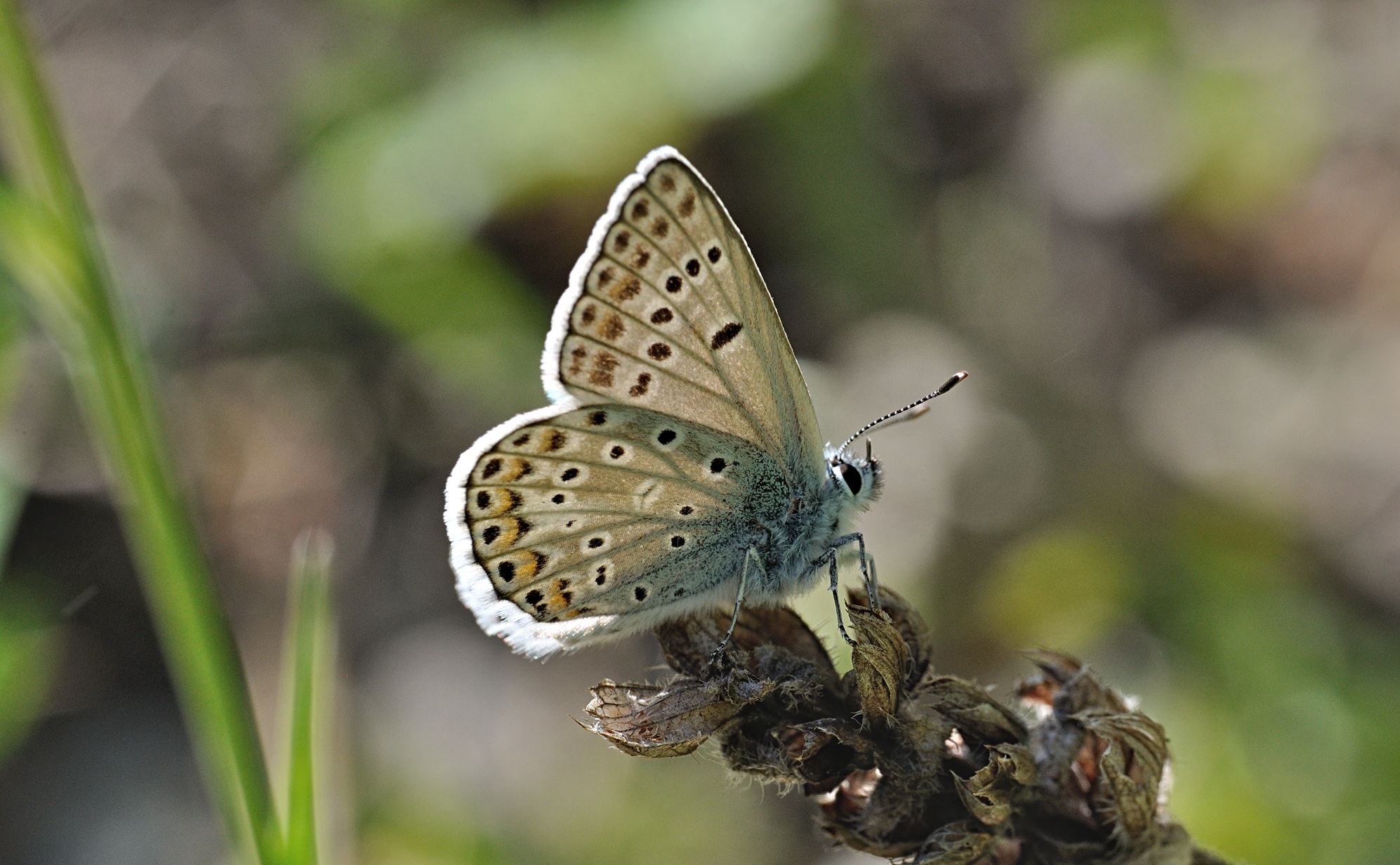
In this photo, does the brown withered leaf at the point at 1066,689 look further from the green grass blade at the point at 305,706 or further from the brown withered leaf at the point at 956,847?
the green grass blade at the point at 305,706

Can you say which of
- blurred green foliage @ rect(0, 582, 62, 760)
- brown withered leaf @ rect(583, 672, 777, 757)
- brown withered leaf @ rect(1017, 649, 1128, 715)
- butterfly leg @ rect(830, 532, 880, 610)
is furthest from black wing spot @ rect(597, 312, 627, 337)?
blurred green foliage @ rect(0, 582, 62, 760)

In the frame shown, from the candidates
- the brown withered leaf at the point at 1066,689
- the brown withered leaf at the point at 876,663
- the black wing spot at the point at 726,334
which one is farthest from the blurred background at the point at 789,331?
the brown withered leaf at the point at 876,663

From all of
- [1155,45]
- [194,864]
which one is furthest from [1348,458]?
[194,864]

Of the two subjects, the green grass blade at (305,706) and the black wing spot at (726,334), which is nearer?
the green grass blade at (305,706)

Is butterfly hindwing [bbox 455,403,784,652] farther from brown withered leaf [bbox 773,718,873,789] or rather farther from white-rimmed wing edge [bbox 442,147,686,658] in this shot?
brown withered leaf [bbox 773,718,873,789]

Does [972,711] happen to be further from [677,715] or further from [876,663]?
[677,715]

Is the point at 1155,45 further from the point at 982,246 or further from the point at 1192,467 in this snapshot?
the point at 1192,467

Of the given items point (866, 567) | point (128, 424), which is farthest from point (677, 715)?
point (128, 424)
